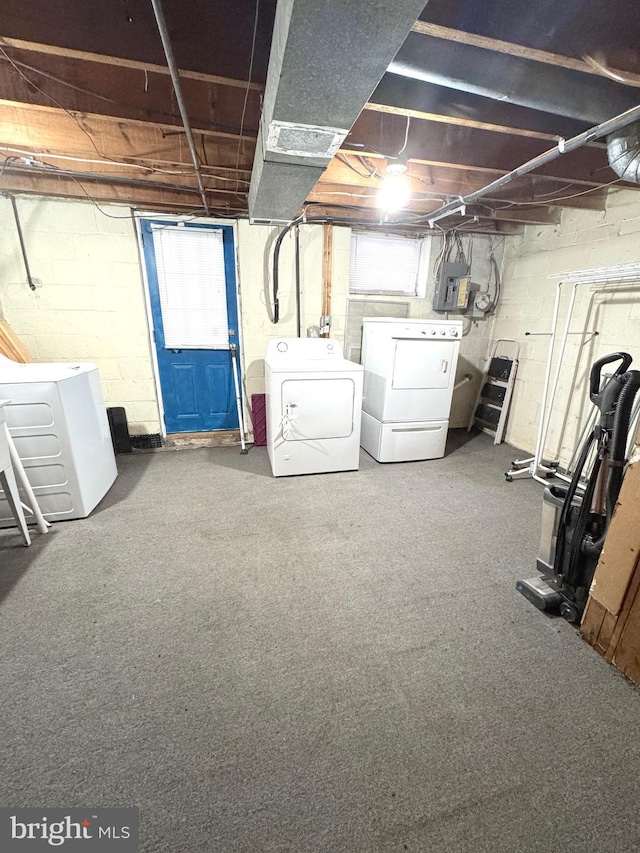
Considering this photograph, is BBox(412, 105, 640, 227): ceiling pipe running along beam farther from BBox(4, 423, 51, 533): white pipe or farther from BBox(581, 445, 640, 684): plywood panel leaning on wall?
BBox(4, 423, 51, 533): white pipe

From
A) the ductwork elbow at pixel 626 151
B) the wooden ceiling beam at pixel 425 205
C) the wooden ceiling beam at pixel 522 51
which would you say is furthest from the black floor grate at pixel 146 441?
the ductwork elbow at pixel 626 151

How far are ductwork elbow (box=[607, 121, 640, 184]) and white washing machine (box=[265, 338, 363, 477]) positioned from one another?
1.98 metres

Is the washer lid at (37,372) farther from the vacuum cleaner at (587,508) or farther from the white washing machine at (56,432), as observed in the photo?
the vacuum cleaner at (587,508)

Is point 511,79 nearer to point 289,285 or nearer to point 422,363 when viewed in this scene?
point 422,363

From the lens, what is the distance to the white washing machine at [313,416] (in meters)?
2.84

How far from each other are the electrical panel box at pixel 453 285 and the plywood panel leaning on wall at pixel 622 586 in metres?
2.82

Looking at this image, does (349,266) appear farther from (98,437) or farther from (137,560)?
(137,560)

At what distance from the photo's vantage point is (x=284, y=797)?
1.00 m

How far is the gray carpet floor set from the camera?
0.97m

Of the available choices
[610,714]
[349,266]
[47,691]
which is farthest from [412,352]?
[47,691]

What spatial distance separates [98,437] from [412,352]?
275 cm

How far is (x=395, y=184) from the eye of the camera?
90.3 inches

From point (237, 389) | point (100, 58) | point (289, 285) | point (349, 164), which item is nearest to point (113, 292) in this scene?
point (237, 389)

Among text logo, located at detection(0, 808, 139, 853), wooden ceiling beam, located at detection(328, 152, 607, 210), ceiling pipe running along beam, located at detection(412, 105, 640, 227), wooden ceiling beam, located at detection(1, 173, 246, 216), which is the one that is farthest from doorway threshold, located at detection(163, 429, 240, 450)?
ceiling pipe running along beam, located at detection(412, 105, 640, 227)
